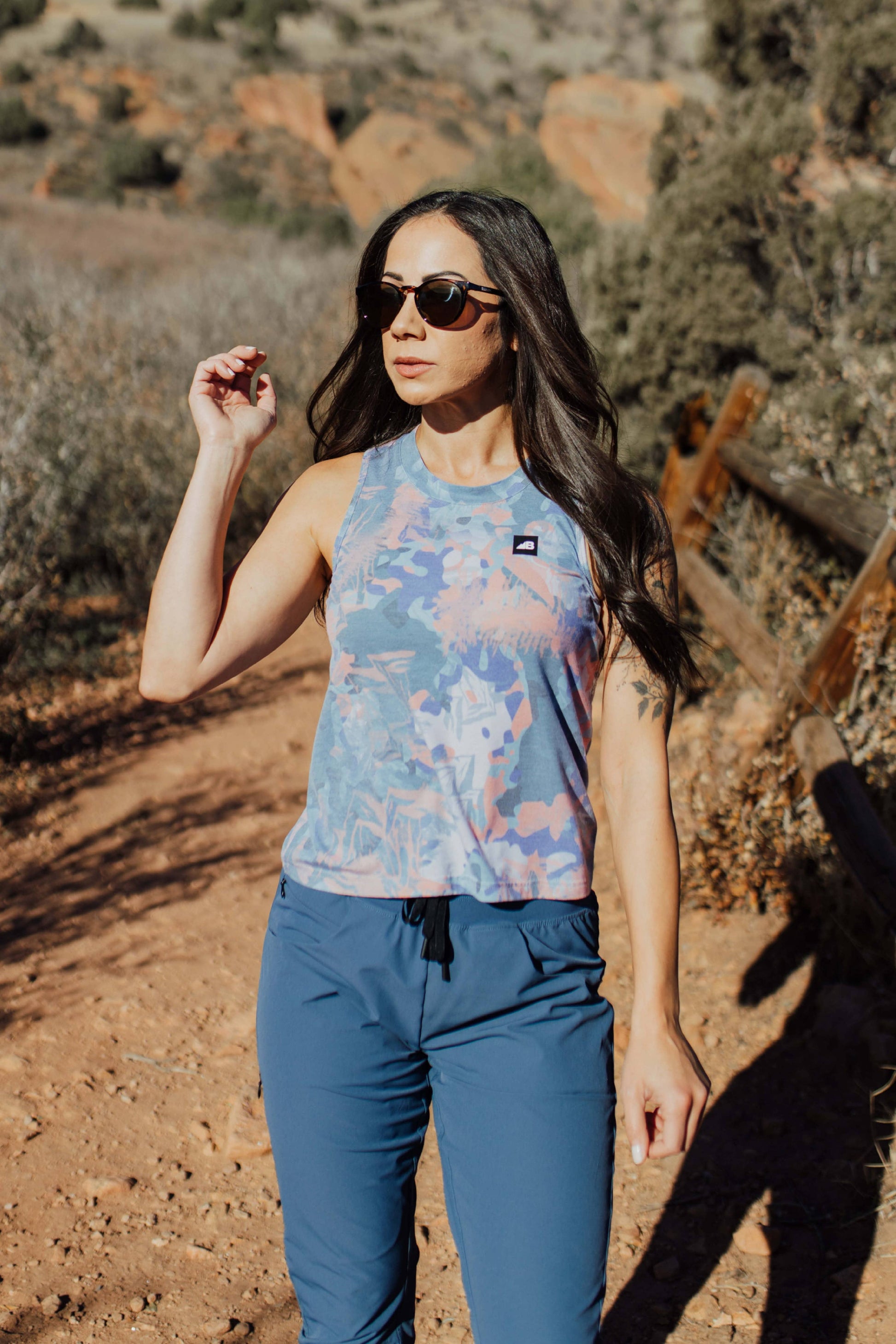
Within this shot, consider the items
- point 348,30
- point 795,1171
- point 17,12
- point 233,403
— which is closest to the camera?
point 233,403

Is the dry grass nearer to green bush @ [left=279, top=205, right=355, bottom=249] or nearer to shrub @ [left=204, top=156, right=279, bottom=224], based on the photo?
green bush @ [left=279, top=205, right=355, bottom=249]

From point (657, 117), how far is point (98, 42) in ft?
69.1

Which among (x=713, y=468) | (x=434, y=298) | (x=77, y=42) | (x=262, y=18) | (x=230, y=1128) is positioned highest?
(x=262, y=18)

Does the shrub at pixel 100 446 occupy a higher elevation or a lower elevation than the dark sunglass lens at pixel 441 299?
lower

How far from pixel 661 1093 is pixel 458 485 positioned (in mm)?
858

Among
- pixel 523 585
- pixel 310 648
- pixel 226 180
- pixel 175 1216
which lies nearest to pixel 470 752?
pixel 523 585

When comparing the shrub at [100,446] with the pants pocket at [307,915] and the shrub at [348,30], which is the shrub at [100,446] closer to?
the pants pocket at [307,915]

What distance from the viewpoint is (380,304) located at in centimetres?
171

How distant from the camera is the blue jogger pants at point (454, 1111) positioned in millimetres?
1391

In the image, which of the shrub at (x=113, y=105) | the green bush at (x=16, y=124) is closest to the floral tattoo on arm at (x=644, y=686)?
the green bush at (x=16, y=124)

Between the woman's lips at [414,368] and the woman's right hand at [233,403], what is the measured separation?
195 millimetres

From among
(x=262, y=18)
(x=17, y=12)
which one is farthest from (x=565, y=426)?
(x=262, y=18)

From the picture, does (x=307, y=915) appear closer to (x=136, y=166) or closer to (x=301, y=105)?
(x=136, y=166)

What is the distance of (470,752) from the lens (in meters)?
1.50
